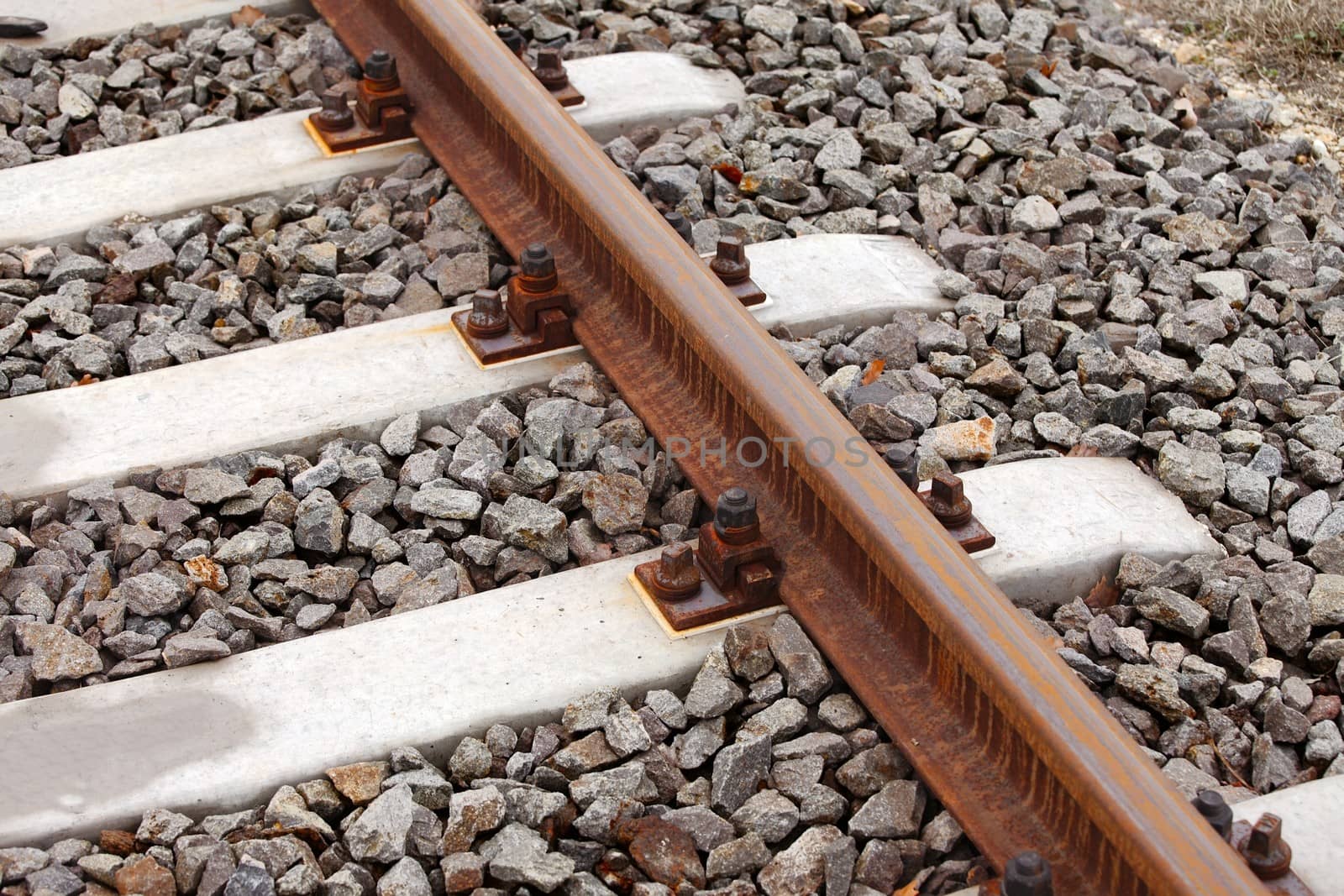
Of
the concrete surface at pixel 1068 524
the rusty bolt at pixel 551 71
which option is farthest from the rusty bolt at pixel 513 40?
the concrete surface at pixel 1068 524

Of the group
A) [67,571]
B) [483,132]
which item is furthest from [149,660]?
[483,132]

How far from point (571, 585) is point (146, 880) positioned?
1.01 meters

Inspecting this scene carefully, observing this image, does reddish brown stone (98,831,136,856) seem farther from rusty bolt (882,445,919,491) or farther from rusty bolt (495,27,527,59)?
rusty bolt (495,27,527,59)

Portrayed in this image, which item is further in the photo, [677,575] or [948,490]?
[948,490]

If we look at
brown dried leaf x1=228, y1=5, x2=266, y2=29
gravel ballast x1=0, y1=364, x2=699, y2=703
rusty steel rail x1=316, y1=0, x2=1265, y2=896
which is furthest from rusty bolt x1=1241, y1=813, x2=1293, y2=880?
brown dried leaf x1=228, y1=5, x2=266, y2=29

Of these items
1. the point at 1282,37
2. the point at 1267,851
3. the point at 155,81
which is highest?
the point at 1267,851

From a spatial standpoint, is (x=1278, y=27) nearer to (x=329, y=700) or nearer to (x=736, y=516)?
(x=736, y=516)

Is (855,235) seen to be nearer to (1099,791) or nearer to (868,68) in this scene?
(868,68)

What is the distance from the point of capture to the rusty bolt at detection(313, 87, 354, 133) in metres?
4.86

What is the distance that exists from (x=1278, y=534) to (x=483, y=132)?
95.9 inches

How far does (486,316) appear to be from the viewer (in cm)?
393

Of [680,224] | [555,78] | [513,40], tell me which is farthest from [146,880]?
[513,40]

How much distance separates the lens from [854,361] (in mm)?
3980

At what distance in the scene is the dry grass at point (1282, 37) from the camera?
5.68 meters
